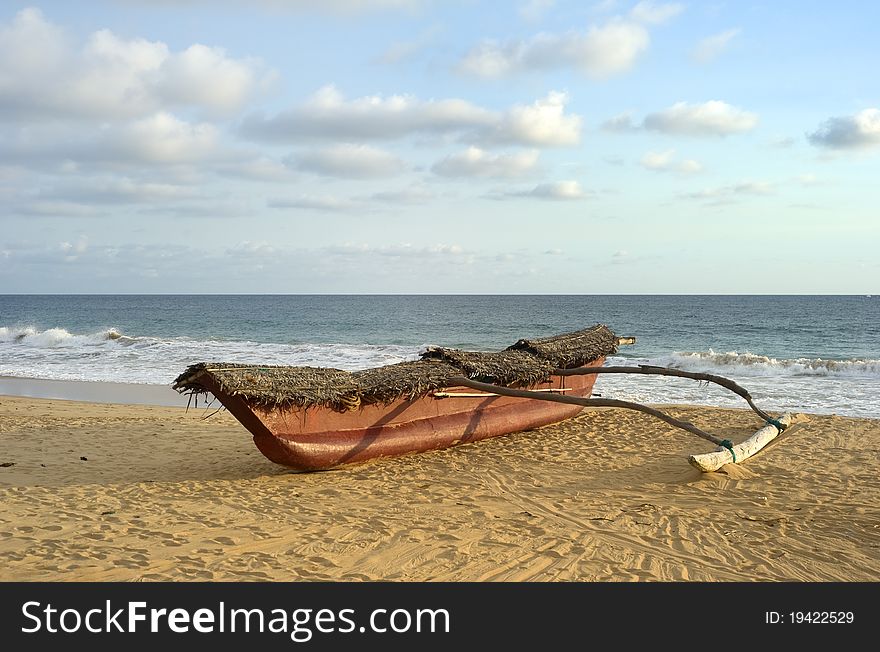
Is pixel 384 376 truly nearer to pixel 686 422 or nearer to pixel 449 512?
pixel 449 512

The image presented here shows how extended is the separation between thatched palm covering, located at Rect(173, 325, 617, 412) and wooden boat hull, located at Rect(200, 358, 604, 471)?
0.11 metres

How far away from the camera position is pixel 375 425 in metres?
7.18

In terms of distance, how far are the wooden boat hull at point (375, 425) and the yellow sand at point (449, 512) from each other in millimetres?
176

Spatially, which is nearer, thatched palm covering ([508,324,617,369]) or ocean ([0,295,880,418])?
thatched palm covering ([508,324,617,369])

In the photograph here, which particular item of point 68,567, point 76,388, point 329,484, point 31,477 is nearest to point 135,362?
point 76,388

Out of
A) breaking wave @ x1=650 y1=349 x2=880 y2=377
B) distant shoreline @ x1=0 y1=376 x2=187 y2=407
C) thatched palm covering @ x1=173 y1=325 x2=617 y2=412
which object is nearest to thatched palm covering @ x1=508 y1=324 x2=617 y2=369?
thatched palm covering @ x1=173 y1=325 x2=617 y2=412

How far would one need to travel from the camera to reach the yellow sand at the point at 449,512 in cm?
434

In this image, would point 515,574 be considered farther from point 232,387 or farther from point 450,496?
point 232,387

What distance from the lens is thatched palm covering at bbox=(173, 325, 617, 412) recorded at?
235 inches

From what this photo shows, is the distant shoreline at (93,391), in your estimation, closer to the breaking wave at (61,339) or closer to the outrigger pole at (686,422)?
the outrigger pole at (686,422)

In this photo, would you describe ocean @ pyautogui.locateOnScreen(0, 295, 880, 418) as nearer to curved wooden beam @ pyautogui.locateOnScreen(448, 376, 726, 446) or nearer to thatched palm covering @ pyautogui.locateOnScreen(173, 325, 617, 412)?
thatched palm covering @ pyautogui.locateOnScreen(173, 325, 617, 412)

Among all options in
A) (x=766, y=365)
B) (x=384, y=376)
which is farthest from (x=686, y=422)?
(x=766, y=365)
